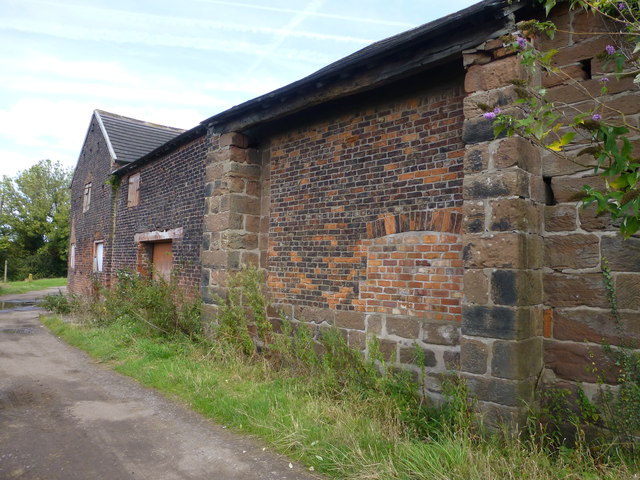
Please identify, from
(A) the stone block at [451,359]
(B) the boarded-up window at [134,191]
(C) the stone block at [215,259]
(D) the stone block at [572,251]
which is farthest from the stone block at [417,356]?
(B) the boarded-up window at [134,191]

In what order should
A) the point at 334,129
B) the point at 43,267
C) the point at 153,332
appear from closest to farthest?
the point at 334,129 < the point at 153,332 < the point at 43,267

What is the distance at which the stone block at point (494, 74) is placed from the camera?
410cm

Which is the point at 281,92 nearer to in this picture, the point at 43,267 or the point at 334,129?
the point at 334,129

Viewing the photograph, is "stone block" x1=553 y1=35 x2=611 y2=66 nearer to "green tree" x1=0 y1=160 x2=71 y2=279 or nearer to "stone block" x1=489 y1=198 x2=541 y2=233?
"stone block" x1=489 y1=198 x2=541 y2=233

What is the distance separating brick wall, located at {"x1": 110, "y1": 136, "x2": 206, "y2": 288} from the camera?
9.35 m

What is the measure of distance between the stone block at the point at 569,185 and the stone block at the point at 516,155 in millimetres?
208

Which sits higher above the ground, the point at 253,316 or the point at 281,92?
the point at 281,92

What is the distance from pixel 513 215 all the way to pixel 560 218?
57 cm

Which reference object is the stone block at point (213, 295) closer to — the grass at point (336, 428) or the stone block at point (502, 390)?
the grass at point (336, 428)

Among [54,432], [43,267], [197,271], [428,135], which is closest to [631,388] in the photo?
[428,135]

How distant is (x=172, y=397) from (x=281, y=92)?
4.26 meters

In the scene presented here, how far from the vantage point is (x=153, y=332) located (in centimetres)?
869

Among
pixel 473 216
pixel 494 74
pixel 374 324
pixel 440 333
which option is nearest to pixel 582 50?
pixel 494 74

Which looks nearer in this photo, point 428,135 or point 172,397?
point 428,135
